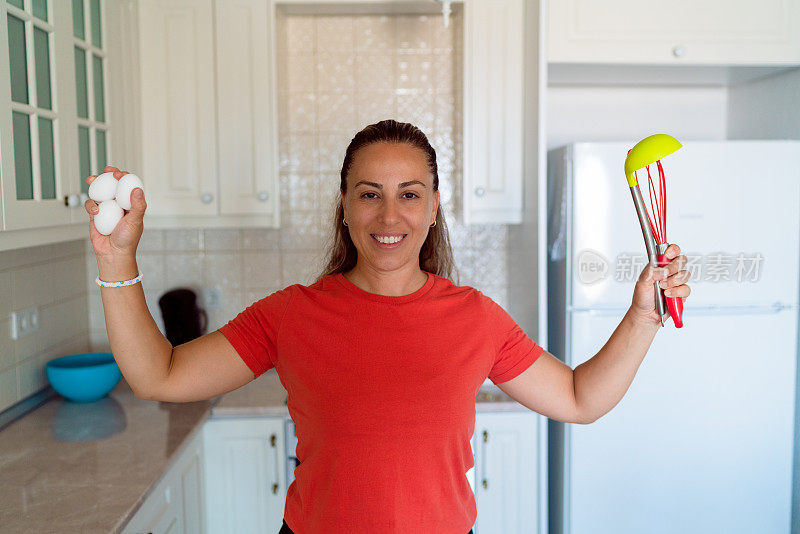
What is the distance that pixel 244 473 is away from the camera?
2.18 meters

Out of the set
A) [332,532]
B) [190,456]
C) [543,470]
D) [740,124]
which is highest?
[740,124]

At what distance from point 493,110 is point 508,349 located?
1.32 m

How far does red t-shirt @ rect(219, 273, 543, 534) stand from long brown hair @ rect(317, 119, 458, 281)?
132 mm

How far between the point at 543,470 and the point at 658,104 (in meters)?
1.50

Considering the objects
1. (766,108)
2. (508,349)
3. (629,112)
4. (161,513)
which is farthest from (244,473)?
(766,108)

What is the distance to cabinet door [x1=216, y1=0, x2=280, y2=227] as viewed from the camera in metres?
2.27

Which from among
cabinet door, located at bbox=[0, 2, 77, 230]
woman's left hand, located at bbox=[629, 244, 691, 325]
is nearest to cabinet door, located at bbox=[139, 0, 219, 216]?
cabinet door, located at bbox=[0, 2, 77, 230]

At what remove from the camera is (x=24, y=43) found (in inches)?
62.6

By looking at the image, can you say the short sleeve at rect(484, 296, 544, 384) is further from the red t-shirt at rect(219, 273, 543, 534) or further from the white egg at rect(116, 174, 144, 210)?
the white egg at rect(116, 174, 144, 210)

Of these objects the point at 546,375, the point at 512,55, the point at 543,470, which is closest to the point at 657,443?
the point at 543,470

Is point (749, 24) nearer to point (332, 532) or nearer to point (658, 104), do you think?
point (658, 104)

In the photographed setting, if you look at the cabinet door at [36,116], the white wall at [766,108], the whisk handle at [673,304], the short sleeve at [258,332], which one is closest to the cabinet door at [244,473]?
the cabinet door at [36,116]

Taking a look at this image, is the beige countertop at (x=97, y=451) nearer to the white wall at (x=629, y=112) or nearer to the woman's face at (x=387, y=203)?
the woman's face at (x=387, y=203)

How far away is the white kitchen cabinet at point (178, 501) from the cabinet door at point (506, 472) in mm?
867
